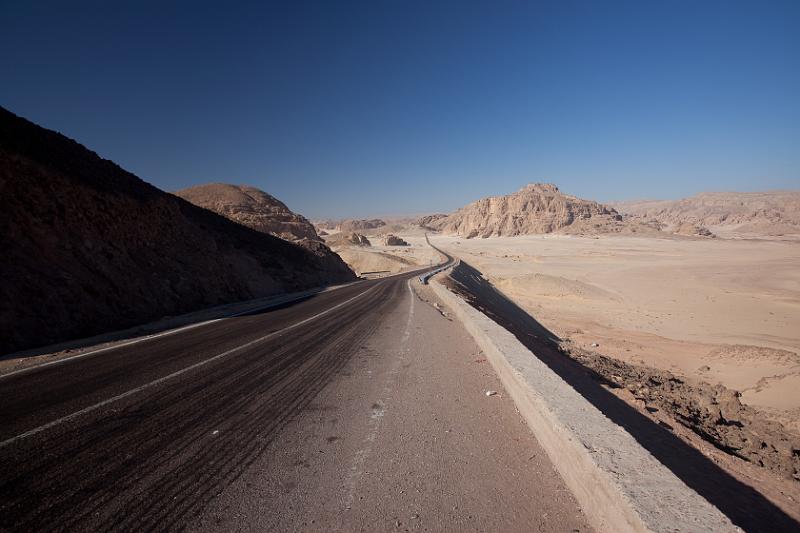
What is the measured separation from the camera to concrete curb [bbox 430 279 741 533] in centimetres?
243

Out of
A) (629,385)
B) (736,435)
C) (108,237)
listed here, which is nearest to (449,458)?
(736,435)

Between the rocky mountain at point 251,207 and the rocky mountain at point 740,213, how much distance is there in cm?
11356

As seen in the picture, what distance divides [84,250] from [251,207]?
4056 cm

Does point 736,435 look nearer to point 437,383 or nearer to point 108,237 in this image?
point 437,383

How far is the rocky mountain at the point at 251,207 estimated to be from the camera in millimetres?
45781

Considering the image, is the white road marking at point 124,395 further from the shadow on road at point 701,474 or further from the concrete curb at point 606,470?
the shadow on road at point 701,474

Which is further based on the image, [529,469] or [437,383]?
[437,383]

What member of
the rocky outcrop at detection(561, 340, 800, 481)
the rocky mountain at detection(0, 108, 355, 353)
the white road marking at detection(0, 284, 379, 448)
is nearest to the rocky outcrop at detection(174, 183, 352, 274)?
the rocky mountain at detection(0, 108, 355, 353)

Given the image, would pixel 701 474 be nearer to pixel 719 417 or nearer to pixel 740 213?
pixel 719 417

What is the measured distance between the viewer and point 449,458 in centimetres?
364

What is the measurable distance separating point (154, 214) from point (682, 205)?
243m

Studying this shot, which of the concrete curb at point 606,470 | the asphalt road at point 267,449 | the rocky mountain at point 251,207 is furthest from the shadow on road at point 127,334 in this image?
the rocky mountain at point 251,207

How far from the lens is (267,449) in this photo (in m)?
3.70

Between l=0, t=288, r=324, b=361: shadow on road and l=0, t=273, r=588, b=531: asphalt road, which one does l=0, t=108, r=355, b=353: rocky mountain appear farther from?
l=0, t=273, r=588, b=531: asphalt road
